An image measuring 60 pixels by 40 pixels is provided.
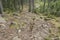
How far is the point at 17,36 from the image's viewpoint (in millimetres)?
7570

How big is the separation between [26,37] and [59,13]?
6477 millimetres

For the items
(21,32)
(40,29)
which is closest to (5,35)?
(21,32)

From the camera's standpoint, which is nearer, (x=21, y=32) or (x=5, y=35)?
(x=5, y=35)

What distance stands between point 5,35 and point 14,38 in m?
0.54

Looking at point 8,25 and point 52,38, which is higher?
point 8,25

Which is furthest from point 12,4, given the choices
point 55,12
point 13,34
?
point 13,34

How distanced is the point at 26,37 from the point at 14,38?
67cm

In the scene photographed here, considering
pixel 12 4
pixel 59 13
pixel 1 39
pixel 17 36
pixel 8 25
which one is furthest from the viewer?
pixel 12 4

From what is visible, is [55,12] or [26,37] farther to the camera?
[55,12]

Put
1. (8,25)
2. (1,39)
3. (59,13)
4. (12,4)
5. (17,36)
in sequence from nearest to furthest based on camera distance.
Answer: (1,39), (17,36), (8,25), (59,13), (12,4)

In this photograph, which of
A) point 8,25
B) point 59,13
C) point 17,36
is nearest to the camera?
point 17,36

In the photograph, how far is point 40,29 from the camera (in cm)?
886

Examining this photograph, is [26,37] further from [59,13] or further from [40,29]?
[59,13]

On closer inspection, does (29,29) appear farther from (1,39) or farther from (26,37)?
(1,39)
